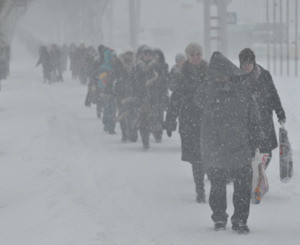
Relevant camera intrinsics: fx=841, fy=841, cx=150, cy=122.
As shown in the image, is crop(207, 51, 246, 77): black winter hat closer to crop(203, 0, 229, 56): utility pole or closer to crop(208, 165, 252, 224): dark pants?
crop(208, 165, 252, 224): dark pants

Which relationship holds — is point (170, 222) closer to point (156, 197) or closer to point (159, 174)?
point (156, 197)

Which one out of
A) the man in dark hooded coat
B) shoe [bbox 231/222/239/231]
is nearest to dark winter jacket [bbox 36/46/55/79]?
the man in dark hooded coat

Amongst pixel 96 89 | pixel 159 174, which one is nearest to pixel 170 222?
pixel 159 174

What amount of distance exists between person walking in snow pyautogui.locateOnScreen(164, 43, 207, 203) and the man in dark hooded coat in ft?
4.02

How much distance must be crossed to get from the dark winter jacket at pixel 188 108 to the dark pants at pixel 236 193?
53.5 inches

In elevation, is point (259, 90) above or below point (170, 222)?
above

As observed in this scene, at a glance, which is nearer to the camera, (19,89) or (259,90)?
(259,90)

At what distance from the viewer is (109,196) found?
8.70m

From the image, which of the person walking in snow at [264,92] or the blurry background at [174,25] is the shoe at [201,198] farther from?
the blurry background at [174,25]

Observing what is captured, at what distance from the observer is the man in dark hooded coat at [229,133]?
693cm

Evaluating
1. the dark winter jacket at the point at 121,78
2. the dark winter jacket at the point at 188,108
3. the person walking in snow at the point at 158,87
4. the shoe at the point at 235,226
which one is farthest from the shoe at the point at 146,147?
the shoe at the point at 235,226

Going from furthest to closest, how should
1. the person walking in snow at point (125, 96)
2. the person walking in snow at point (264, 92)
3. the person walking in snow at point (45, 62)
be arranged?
the person walking in snow at point (45, 62) < the person walking in snow at point (125, 96) < the person walking in snow at point (264, 92)

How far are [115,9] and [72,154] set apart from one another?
3553 inches

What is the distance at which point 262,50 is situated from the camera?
42.1 m
